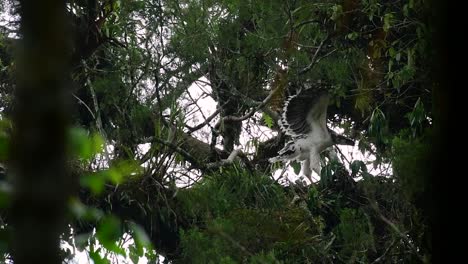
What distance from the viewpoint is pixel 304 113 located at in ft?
32.2

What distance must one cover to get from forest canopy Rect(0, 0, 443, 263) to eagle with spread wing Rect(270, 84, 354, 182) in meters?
0.12

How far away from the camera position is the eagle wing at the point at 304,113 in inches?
381

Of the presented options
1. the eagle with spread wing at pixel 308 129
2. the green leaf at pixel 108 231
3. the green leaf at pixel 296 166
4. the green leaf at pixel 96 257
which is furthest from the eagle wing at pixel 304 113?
the green leaf at pixel 108 231

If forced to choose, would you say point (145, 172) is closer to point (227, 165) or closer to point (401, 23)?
point (227, 165)

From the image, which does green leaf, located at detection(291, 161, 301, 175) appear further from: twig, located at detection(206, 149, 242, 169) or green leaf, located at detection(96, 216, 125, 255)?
green leaf, located at detection(96, 216, 125, 255)

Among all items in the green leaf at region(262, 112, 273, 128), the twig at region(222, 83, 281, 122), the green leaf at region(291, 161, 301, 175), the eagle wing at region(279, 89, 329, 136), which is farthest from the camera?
the green leaf at region(262, 112, 273, 128)

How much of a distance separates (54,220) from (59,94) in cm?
11

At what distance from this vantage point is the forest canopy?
7398 millimetres

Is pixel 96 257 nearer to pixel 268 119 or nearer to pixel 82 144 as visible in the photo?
pixel 82 144

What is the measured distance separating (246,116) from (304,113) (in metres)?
1.01

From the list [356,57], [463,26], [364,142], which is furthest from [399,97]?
[463,26]

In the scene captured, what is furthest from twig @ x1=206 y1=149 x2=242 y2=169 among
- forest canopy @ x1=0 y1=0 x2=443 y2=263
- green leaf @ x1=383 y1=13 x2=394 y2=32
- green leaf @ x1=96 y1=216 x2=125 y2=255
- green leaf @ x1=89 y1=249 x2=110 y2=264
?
green leaf @ x1=96 y1=216 x2=125 y2=255

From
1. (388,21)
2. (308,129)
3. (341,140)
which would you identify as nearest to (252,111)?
(308,129)

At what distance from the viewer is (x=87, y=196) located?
7.77 m
